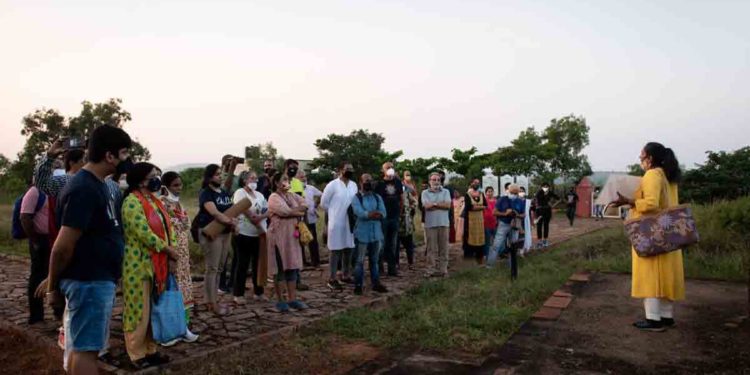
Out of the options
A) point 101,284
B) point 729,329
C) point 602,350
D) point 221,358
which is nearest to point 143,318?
point 221,358

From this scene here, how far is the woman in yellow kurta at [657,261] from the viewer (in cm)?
459

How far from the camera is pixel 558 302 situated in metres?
5.52

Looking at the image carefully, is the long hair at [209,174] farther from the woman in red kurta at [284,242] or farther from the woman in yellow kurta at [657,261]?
the woman in yellow kurta at [657,261]

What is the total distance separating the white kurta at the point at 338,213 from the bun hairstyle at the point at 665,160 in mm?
3751

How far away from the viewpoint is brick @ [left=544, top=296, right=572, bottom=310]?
5352 millimetres

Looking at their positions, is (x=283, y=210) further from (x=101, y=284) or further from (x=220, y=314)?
(x=101, y=284)

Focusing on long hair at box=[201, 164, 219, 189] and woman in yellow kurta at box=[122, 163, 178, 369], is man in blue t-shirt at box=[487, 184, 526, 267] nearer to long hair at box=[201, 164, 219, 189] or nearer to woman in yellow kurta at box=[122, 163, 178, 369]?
long hair at box=[201, 164, 219, 189]

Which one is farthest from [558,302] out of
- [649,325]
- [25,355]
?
[25,355]

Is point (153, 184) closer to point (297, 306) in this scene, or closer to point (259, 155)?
point (297, 306)

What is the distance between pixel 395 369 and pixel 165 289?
202 cm

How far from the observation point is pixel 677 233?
15.0 feet

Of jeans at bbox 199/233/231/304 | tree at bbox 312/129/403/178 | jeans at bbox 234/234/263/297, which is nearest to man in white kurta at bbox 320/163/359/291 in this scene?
jeans at bbox 234/234/263/297

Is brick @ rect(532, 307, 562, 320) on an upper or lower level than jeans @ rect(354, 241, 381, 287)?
lower

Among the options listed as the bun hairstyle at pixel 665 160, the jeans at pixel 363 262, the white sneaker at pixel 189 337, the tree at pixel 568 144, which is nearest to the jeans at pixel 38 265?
the white sneaker at pixel 189 337
